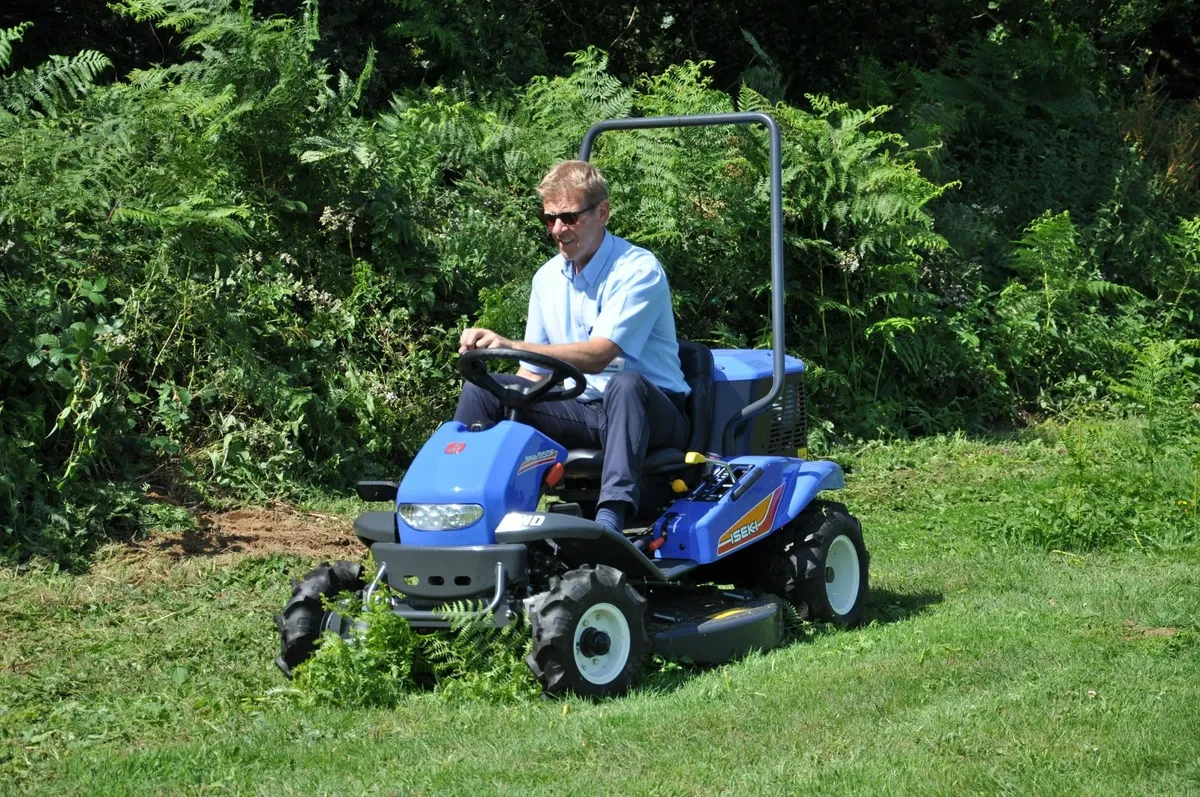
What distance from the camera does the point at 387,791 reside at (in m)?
3.75

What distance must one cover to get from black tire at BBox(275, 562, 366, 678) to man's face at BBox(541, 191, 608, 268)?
1.39 m

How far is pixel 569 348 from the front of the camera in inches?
202

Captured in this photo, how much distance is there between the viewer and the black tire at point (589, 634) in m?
4.52

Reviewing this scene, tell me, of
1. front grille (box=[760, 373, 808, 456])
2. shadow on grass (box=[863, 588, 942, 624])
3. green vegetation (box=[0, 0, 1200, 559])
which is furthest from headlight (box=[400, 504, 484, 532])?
green vegetation (box=[0, 0, 1200, 559])

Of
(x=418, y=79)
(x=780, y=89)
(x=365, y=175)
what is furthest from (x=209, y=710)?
(x=780, y=89)

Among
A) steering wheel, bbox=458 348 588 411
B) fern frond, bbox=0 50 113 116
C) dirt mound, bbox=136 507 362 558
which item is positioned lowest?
dirt mound, bbox=136 507 362 558

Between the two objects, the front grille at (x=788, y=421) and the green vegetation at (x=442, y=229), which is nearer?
the front grille at (x=788, y=421)

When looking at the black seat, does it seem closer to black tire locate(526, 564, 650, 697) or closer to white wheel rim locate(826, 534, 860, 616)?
white wheel rim locate(826, 534, 860, 616)

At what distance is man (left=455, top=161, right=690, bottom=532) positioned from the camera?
5.04 meters

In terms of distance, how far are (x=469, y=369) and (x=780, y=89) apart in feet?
26.3

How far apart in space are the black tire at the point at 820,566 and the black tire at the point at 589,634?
885mm

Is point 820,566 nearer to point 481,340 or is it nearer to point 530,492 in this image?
point 530,492

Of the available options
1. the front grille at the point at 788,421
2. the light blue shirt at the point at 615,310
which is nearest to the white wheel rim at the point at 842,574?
the front grille at the point at 788,421

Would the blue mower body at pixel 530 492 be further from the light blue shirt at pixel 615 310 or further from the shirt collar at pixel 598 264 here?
the shirt collar at pixel 598 264
